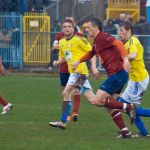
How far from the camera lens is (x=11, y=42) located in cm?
2934

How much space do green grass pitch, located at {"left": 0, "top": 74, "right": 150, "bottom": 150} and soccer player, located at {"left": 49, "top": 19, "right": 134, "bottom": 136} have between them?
0.53m

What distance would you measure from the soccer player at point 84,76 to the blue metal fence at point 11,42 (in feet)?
45.8

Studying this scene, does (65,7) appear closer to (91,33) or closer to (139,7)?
(139,7)

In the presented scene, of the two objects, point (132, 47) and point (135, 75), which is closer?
point (132, 47)

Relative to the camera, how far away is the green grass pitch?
12000mm

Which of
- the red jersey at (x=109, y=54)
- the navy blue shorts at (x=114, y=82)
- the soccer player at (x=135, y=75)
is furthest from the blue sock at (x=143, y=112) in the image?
the red jersey at (x=109, y=54)

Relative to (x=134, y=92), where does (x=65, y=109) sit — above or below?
below

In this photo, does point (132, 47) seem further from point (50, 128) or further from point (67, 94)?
point (50, 128)

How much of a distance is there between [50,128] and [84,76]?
3.57 ft

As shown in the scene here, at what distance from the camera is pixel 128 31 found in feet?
43.0

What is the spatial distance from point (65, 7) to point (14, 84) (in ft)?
46.2

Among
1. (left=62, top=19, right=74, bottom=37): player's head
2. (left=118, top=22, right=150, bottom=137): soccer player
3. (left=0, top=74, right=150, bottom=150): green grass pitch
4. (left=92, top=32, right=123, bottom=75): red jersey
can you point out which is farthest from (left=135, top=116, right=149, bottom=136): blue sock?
(left=62, top=19, right=74, bottom=37): player's head

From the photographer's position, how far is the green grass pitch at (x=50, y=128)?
39.4ft

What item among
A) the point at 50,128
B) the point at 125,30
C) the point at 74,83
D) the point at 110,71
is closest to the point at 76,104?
Answer: the point at 50,128
